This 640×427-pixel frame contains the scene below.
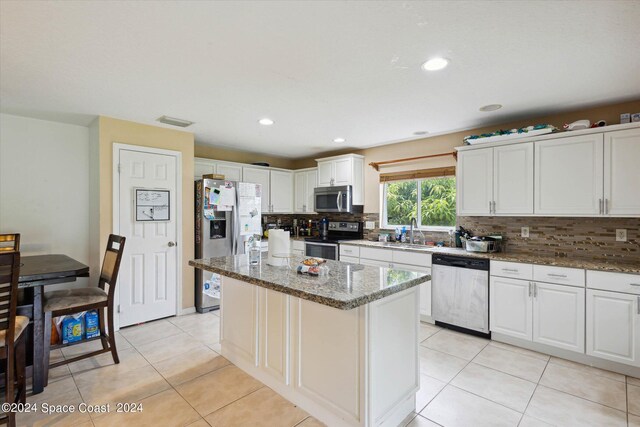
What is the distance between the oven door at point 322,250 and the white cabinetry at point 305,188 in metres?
0.81

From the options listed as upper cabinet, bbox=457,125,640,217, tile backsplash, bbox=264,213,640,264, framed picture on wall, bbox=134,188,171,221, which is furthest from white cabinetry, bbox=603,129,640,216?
framed picture on wall, bbox=134,188,171,221

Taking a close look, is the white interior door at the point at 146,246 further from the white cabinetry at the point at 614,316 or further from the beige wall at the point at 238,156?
the white cabinetry at the point at 614,316

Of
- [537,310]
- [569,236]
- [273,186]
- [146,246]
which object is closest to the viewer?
[537,310]

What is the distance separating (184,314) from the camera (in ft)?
13.0

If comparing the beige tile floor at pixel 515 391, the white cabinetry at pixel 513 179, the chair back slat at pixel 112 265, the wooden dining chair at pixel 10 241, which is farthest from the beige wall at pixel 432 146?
the wooden dining chair at pixel 10 241

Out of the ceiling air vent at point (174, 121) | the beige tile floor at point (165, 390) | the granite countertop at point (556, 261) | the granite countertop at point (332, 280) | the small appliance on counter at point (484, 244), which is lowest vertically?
the beige tile floor at point (165, 390)

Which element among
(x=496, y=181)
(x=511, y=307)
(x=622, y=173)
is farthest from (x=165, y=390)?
(x=622, y=173)

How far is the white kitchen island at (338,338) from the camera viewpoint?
1.71m

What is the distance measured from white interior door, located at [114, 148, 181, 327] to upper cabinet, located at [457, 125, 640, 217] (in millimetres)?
3555

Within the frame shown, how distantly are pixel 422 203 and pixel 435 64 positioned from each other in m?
2.54

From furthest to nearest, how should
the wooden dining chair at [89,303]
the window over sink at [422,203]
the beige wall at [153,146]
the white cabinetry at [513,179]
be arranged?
1. the window over sink at [422,203]
2. the beige wall at [153,146]
3. the white cabinetry at [513,179]
4. the wooden dining chair at [89,303]

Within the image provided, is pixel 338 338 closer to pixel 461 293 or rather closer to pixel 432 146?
pixel 461 293

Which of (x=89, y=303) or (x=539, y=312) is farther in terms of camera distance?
(x=539, y=312)

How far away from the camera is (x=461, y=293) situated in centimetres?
336
